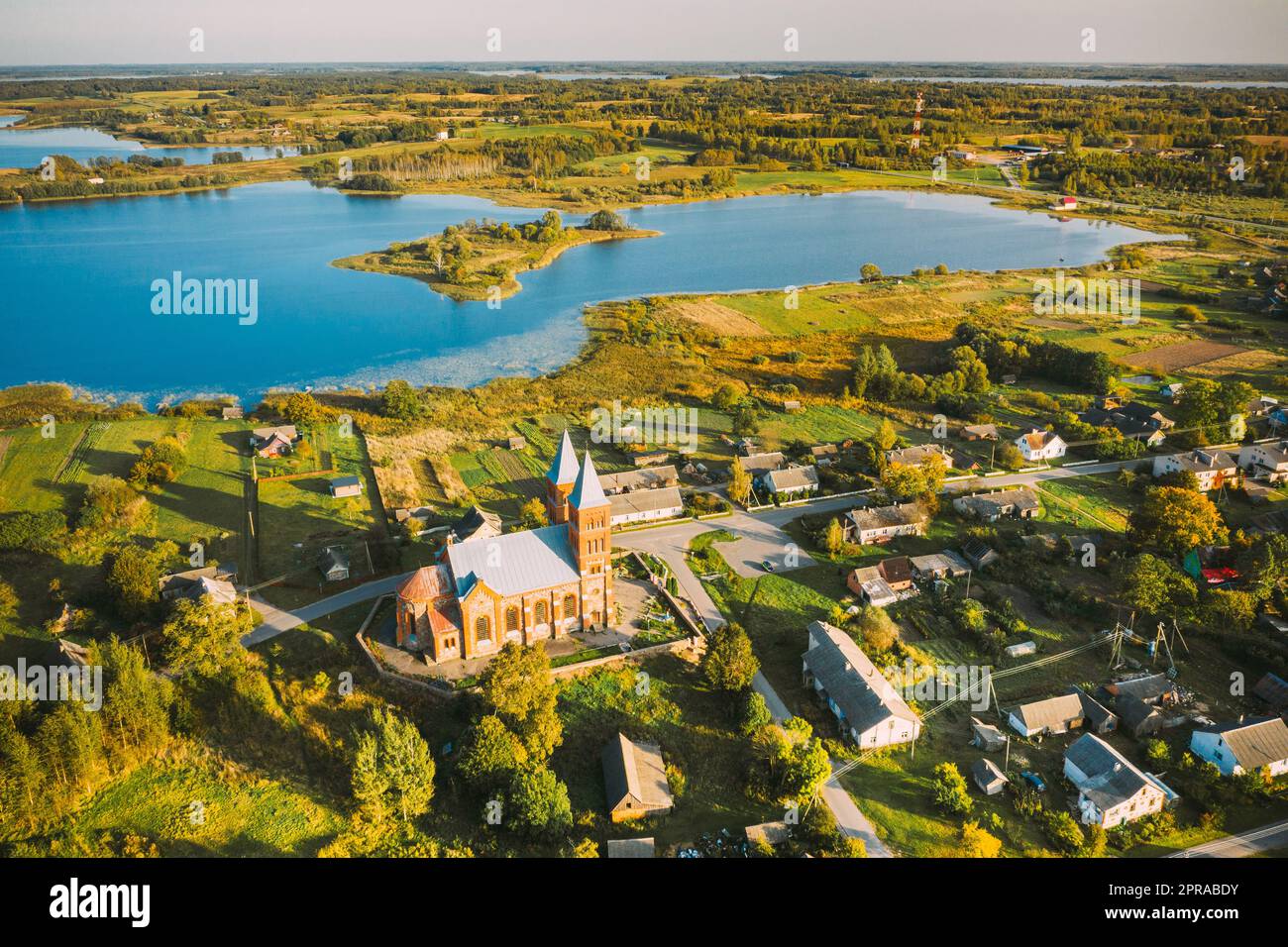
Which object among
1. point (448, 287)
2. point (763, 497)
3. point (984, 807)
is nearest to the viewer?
point (984, 807)

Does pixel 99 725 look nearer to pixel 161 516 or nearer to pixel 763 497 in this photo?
pixel 161 516

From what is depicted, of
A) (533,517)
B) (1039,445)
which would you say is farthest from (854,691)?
(1039,445)

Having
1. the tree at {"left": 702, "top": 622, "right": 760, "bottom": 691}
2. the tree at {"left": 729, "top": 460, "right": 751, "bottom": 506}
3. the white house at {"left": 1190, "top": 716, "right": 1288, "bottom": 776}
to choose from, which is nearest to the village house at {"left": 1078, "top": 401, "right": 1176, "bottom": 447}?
the tree at {"left": 729, "top": 460, "right": 751, "bottom": 506}

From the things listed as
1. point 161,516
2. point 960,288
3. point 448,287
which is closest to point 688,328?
point 448,287

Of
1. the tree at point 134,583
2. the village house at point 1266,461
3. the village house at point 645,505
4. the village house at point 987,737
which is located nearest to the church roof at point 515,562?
the village house at point 645,505

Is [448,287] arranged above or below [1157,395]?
above

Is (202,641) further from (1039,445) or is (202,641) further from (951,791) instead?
(1039,445)
